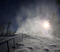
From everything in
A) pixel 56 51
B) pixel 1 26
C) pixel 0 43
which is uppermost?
pixel 1 26

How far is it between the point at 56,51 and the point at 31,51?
1738mm

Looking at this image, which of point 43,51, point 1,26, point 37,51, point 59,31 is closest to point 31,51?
point 37,51

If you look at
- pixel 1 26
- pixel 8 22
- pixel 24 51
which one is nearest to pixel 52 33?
pixel 8 22

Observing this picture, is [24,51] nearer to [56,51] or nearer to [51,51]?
[51,51]

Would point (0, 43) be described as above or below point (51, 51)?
above

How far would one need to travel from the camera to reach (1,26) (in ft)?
84.2

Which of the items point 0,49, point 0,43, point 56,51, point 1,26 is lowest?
point 56,51

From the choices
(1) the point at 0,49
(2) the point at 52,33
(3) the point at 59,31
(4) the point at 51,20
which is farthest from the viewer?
(4) the point at 51,20

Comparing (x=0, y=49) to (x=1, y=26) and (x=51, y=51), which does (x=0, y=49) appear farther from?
(x=1, y=26)

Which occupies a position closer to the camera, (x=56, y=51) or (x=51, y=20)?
(x=56, y=51)

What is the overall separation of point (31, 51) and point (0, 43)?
7.10ft

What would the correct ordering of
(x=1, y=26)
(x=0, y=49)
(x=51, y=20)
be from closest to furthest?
(x=0, y=49) < (x=51, y=20) < (x=1, y=26)

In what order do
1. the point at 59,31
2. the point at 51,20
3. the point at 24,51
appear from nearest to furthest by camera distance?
1. the point at 24,51
2. the point at 59,31
3. the point at 51,20

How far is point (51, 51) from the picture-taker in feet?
12.5
